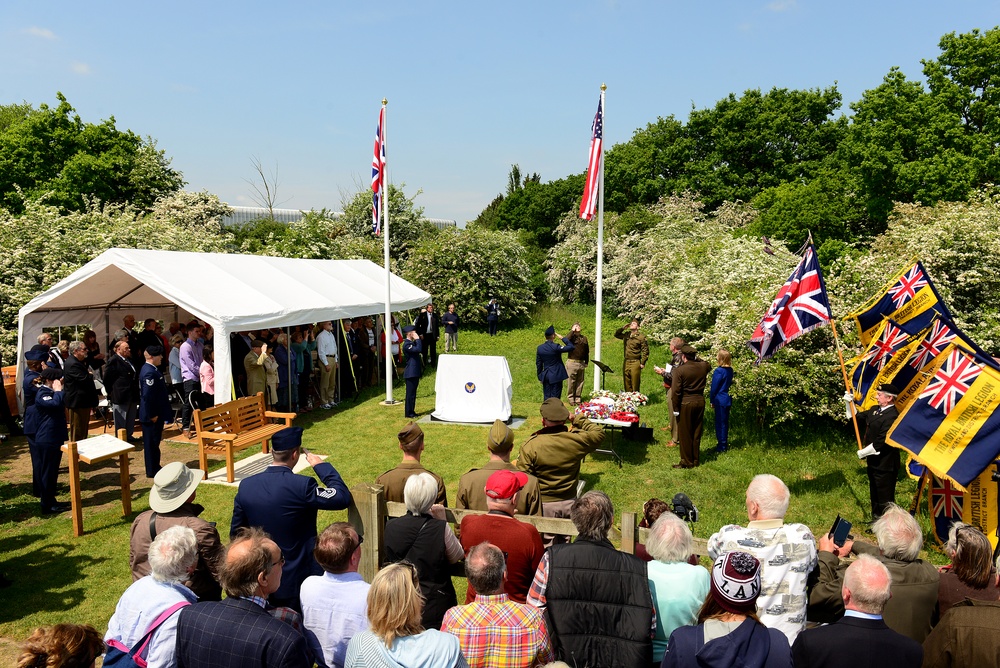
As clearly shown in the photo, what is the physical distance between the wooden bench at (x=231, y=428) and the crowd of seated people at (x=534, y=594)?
5042mm

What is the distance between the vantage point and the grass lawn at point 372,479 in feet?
20.8

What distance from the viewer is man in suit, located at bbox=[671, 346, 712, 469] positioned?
963cm

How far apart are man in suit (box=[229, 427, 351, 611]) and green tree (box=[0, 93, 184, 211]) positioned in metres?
34.6

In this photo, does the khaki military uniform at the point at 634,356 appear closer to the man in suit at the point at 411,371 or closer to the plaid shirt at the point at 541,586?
the man in suit at the point at 411,371

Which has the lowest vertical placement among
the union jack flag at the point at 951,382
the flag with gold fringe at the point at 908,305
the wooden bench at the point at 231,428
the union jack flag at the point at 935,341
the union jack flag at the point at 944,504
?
the union jack flag at the point at 944,504

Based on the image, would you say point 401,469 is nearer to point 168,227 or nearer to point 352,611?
point 352,611

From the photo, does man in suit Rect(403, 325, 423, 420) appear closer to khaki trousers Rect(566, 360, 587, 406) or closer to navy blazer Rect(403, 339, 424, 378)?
navy blazer Rect(403, 339, 424, 378)

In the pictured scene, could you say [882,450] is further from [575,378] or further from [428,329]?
[428,329]

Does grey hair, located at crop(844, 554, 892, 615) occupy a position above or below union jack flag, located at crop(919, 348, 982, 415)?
below

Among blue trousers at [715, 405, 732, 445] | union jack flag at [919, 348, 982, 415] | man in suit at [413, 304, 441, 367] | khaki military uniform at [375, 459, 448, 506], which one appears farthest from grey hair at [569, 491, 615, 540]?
man in suit at [413, 304, 441, 367]

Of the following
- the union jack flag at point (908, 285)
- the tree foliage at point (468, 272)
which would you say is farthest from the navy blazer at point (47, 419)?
the tree foliage at point (468, 272)

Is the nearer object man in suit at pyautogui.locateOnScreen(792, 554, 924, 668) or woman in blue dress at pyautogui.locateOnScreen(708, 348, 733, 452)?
man in suit at pyautogui.locateOnScreen(792, 554, 924, 668)

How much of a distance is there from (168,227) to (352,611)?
21470 millimetres

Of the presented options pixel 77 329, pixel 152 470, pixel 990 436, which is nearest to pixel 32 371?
pixel 152 470
